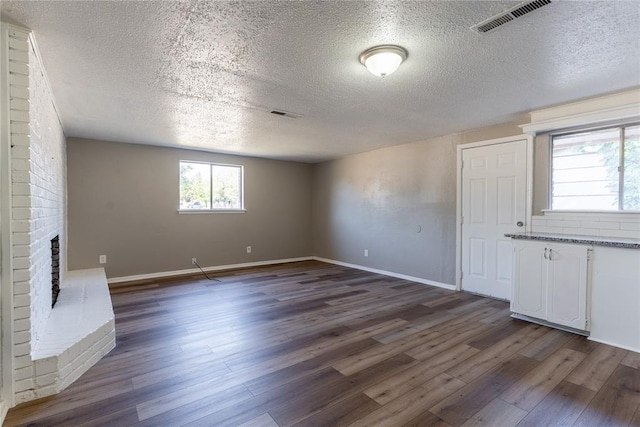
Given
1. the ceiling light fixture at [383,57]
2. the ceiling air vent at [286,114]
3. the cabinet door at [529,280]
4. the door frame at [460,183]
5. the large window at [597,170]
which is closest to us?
the ceiling light fixture at [383,57]

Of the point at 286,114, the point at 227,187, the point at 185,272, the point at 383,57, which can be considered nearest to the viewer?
the point at 383,57

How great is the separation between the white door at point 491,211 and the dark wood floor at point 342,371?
0.51 meters

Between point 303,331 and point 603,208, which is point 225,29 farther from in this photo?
point 603,208

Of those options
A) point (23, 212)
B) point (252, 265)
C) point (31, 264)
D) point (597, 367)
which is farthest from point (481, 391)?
point (252, 265)

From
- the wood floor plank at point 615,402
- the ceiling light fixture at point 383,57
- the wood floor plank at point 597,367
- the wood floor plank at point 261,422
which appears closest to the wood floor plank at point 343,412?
the wood floor plank at point 261,422

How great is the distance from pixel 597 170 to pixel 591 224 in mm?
580

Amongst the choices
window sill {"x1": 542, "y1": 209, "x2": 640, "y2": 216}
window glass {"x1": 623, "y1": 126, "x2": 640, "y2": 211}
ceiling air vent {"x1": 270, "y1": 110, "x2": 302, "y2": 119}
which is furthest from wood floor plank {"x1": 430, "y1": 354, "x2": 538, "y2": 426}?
ceiling air vent {"x1": 270, "y1": 110, "x2": 302, "y2": 119}

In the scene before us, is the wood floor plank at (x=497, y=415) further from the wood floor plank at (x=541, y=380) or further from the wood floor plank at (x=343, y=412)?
the wood floor plank at (x=343, y=412)

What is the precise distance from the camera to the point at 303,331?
2.99 meters

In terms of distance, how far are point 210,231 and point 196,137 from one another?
1944 millimetres

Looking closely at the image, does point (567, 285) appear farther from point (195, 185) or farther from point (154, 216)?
point (154, 216)

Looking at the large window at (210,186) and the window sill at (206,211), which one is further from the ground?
the large window at (210,186)

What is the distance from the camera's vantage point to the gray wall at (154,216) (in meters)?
4.77

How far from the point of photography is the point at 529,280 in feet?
10.8
